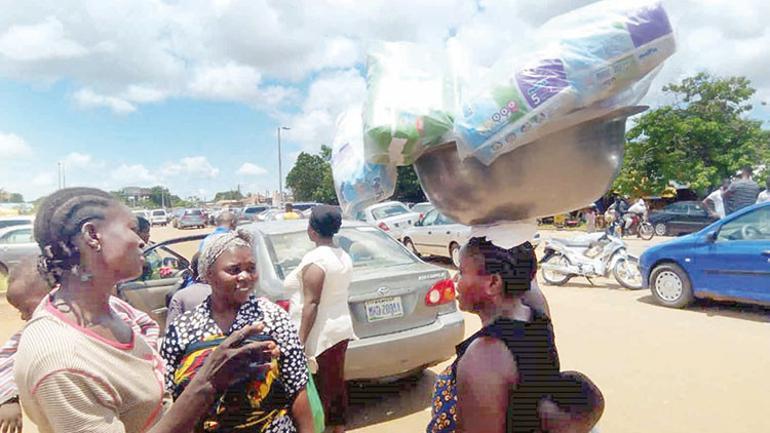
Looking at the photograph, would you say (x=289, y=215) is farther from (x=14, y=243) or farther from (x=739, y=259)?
(x=14, y=243)

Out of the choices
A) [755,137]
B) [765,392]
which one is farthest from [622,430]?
[755,137]

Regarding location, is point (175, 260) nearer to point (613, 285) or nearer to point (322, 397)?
point (322, 397)

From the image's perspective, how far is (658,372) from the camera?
15.4ft

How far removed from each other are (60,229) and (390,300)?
283 cm

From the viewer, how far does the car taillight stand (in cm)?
424

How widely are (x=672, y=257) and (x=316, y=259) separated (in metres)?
5.86

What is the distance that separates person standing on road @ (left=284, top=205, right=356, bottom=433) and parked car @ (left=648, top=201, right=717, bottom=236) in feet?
61.9

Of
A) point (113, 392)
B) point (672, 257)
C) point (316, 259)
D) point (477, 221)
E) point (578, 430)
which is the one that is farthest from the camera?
point (672, 257)

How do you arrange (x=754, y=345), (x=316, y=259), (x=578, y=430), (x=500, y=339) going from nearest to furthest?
1. (x=500, y=339)
2. (x=578, y=430)
3. (x=316, y=259)
4. (x=754, y=345)

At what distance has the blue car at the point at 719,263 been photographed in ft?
20.0

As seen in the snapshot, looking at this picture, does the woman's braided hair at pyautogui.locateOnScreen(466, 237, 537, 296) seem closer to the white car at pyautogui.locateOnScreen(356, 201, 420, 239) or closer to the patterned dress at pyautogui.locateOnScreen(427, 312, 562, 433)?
the patterned dress at pyautogui.locateOnScreen(427, 312, 562, 433)

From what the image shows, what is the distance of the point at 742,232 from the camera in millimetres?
6430

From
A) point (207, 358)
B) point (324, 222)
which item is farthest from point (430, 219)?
point (207, 358)

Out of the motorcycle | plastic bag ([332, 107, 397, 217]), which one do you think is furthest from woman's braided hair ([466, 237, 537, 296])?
the motorcycle
